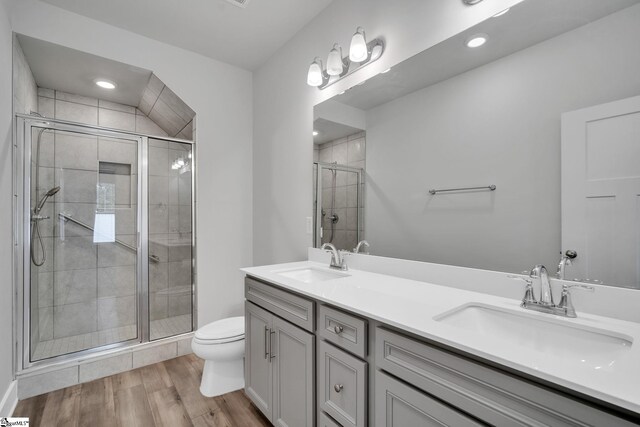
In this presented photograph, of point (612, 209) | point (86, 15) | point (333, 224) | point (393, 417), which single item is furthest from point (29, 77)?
point (612, 209)

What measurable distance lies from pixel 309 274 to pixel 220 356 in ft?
2.59

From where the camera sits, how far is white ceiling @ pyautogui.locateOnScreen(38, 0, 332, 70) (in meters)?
2.02

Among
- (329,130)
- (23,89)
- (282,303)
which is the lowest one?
(282,303)

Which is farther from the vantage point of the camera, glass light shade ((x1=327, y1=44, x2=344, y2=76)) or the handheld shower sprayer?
the handheld shower sprayer

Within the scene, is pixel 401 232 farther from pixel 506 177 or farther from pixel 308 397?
pixel 308 397

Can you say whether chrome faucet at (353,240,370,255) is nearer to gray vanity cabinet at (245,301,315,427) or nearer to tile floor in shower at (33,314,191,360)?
gray vanity cabinet at (245,301,315,427)

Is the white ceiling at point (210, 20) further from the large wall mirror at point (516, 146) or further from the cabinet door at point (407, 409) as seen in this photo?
the cabinet door at point (407, 409)

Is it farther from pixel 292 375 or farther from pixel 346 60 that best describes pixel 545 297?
pixel 346 60

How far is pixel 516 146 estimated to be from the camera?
1178mm

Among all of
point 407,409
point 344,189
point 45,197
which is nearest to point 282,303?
point 407,409

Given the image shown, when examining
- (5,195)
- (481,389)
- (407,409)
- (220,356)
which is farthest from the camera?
(220,356)

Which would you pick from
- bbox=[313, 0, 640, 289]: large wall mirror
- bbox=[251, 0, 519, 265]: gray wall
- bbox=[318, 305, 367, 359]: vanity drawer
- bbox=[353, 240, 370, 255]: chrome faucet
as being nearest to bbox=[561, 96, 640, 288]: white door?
bbox=[313, 0, 640, 289]: large wall mirror

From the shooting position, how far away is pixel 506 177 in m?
1.21

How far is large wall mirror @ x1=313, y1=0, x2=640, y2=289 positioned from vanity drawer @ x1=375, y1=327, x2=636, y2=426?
60 cm
